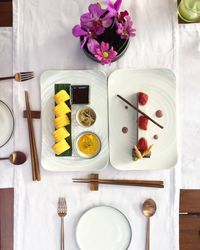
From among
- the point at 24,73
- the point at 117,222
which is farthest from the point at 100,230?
the point at 24,73

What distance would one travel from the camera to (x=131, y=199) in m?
0.83

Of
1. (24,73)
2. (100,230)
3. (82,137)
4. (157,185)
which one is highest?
(24,73)

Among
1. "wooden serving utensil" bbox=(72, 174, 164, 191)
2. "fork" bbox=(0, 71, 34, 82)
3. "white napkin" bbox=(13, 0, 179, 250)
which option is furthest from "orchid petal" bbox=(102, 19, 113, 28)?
"wooden serving utensil" bbox=(72, 174, 164, 191)

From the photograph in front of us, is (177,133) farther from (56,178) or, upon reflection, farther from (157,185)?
(56,178)

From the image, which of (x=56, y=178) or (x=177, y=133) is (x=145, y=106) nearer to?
(x=177, y=133)

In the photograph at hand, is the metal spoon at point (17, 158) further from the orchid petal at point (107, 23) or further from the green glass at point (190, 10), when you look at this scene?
the green glass at point (190, 10)

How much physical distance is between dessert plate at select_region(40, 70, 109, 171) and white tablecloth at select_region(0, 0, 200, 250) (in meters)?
0.02

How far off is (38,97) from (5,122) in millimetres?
102

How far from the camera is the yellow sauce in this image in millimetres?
827

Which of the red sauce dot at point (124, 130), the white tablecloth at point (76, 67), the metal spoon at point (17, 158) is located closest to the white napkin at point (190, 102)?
the white tablecloth at point (76, 67)

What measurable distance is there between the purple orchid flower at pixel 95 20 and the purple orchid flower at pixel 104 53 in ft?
0.10

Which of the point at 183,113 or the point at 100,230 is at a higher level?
the point at 183,113

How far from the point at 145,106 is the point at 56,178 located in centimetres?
28

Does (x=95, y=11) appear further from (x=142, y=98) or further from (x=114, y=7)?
(x=142, y=98)
